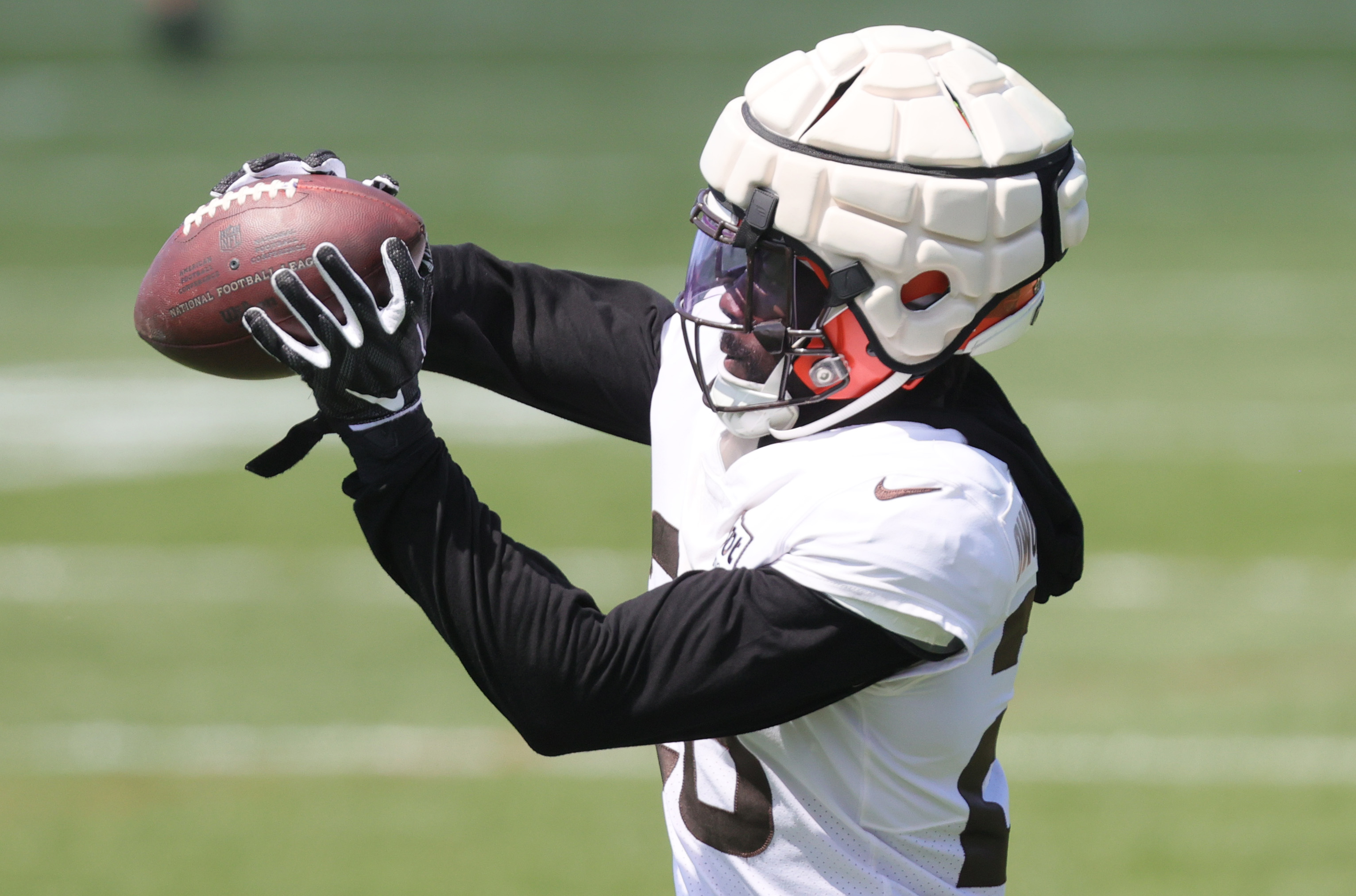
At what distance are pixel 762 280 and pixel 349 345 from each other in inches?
20.3

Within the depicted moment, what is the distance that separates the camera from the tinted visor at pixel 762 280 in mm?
1864

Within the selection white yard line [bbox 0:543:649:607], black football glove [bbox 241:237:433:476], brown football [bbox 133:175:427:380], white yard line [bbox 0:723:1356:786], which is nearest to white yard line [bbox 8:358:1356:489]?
white yard line [bbox 0:543:649:607]

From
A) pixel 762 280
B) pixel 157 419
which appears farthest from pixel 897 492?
pixel 157 419

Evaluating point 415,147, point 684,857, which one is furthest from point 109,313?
point 684,857

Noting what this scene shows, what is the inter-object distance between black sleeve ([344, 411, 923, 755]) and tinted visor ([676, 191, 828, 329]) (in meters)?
0.36

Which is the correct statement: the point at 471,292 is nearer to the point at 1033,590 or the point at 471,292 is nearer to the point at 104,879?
the point at 1033,590

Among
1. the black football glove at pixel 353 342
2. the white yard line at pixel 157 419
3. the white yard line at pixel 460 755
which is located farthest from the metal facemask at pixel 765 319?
the white yard line at pixel 157 419

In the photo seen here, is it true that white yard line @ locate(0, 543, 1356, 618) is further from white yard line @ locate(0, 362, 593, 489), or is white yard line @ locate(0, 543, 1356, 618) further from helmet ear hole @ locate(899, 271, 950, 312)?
helmet ear hole @ locate(899, 271, 950, 312)

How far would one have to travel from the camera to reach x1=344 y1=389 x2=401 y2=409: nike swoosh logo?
5.63 ft

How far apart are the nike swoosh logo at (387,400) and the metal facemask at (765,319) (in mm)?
232

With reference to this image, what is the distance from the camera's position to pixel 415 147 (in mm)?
11414

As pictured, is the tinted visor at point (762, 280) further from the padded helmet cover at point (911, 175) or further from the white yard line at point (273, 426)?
the white yard line at point (273, 426)

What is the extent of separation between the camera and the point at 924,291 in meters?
1.85

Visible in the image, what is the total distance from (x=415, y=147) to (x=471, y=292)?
9414mm
